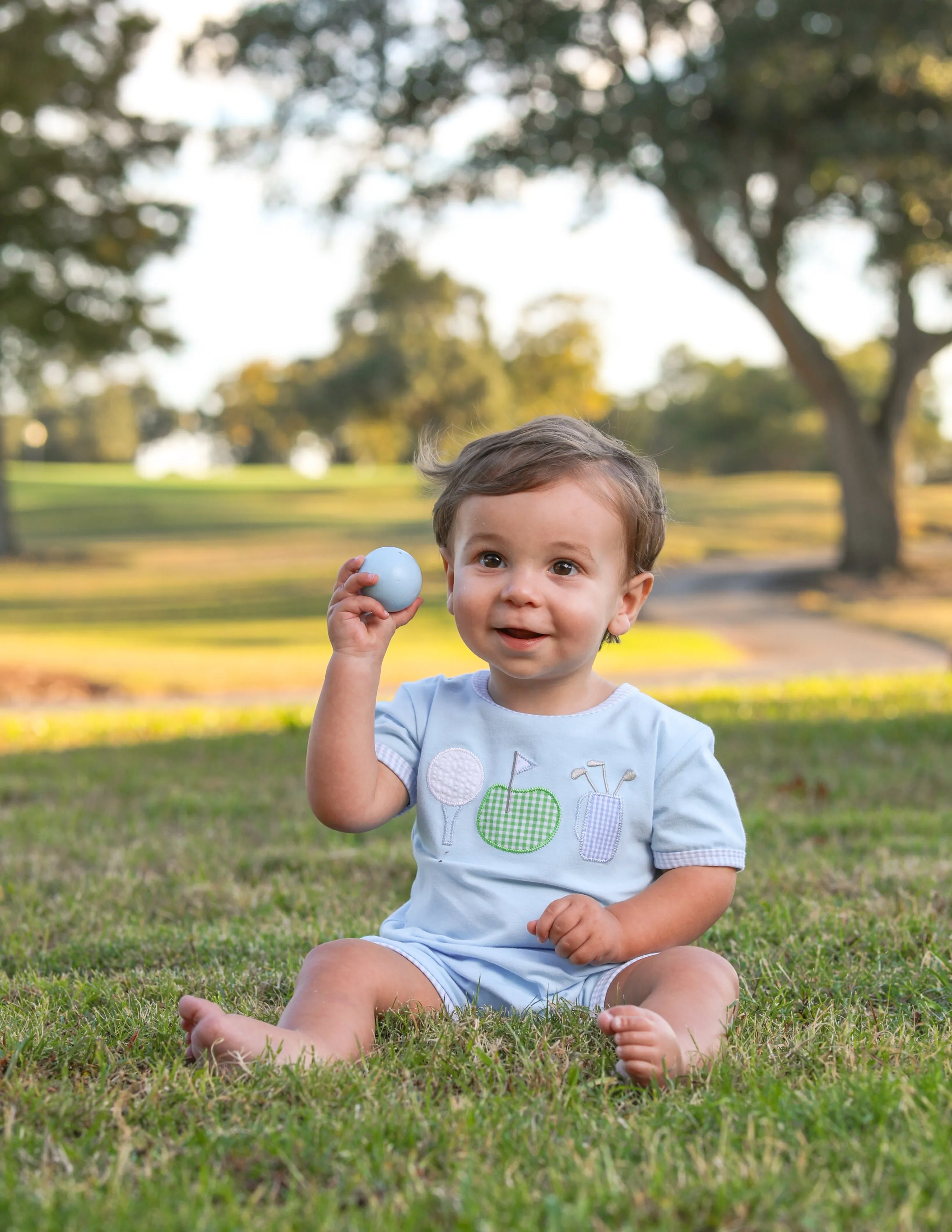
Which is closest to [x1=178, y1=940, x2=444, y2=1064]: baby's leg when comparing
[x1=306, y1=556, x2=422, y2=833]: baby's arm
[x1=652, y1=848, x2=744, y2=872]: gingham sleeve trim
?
[x1=306, y1=556, x2=422, y2=833]: baby's arm

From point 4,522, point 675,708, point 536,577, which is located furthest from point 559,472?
point 4,522

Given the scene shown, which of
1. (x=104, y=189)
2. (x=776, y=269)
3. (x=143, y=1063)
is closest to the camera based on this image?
(x=143, y=1063)

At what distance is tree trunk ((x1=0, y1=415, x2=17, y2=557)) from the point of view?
26.6 meters

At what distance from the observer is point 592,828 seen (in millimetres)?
2488

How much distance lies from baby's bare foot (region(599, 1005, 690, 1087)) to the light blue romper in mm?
363

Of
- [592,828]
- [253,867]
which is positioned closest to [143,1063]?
[592,828]

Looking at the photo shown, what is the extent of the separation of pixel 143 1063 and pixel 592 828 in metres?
0.95

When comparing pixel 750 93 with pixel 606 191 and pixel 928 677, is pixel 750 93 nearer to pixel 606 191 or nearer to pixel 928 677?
pixel 606 191

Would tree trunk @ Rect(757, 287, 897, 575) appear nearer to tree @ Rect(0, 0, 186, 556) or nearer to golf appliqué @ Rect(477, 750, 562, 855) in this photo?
tree @ Rect(0, 0, 186, 556)

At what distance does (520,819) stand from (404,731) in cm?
32

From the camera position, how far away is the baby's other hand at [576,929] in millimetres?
2283

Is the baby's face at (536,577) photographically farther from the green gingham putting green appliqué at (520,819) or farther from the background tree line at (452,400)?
the background tree line at (452,400)

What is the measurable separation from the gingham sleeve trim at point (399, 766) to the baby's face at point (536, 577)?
30cm

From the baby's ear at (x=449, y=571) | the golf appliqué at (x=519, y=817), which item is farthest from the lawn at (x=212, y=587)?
the golf appliqué at (x=519, y=817)
